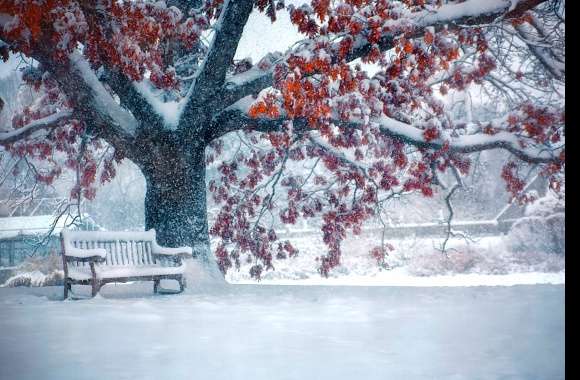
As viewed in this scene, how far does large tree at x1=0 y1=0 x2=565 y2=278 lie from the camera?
4.27 metres

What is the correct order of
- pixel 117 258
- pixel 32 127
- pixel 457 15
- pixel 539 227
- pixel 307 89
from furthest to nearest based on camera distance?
pixel 32 127, pixel 539 227, pixel 117 258, pixel 307 89, pixel 457 15

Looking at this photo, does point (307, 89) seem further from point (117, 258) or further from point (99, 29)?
point (117, 258)

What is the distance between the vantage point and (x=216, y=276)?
5.18 meters

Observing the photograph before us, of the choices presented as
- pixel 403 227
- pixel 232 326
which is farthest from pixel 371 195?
pixel 232 326

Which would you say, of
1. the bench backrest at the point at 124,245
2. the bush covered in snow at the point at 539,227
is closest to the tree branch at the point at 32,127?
the bench backrest at the point at 124,245

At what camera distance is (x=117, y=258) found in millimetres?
4945

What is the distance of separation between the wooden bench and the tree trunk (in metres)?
0.18

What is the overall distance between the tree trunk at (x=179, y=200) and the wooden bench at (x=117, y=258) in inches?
7.0

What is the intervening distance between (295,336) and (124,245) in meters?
2.68

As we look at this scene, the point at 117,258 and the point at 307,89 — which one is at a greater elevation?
the point at 307,89

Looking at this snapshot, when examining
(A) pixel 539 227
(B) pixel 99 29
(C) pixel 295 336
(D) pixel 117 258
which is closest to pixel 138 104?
(B) pixel 99 29

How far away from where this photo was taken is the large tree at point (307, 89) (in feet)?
14.0

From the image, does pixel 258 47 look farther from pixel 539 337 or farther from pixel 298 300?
pixel 539 337

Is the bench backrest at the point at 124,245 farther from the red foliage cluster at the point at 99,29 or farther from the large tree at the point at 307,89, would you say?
the red foliage cluster at the point at 99,29
